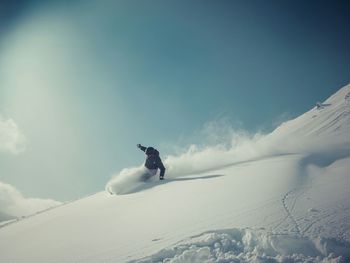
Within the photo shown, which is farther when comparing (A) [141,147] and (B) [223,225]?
(A) [141,147]

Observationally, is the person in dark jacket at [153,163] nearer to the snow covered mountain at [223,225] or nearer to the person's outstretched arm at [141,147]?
the person's outstretched arm at [141,147]

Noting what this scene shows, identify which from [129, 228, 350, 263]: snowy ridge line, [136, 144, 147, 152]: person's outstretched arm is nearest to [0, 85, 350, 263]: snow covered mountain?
[129, 228, 350, 263]: snowy ridge line

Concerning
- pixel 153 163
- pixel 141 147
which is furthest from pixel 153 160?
pixel 141 147

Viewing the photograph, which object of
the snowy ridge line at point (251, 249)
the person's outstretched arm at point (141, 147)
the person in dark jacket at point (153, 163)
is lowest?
the snowy ridge line at point (251, 249)

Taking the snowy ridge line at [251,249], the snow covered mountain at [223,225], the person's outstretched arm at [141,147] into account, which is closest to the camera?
the snowy ridge line at [251,249]

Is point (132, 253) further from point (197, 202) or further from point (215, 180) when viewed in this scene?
point (215, 180)

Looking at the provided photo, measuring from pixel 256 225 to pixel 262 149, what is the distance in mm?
15154

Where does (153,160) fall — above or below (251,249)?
above

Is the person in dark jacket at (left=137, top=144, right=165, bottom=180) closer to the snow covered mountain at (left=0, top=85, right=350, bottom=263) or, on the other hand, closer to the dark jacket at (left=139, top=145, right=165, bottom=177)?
the dark jacket at (left=139, top=145, right=165, bottom=177)

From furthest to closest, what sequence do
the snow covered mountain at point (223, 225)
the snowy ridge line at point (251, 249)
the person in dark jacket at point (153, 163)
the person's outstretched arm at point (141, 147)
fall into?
1. the person's outstretched arm at point (141, 147)
2. the person in dark jacket at point (153, 163)
3. the snow covered mountain at point (223, 225)
4. the snowy ridge line at point (251, 249)

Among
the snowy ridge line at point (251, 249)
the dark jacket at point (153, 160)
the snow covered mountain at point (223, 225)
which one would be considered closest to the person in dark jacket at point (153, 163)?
the dark jacket at point (153, 160)

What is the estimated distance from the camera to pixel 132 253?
5238mm

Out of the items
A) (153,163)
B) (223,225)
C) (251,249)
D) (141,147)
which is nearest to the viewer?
(251,249)

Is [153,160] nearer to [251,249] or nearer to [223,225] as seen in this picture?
[223,225]
